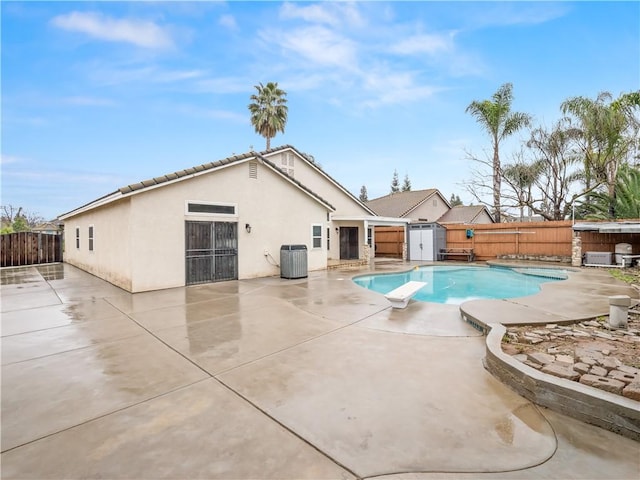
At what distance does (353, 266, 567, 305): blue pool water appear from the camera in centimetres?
1035

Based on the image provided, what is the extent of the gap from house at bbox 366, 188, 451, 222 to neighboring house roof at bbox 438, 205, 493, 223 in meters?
0.50

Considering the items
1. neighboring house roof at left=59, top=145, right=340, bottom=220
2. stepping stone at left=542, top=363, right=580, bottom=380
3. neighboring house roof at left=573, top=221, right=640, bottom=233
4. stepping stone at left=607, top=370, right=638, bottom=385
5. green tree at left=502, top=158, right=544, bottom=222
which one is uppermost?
green tree at left=502, top=158, right=544, bottom=222

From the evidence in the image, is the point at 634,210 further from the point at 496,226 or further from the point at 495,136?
the point at 495,136

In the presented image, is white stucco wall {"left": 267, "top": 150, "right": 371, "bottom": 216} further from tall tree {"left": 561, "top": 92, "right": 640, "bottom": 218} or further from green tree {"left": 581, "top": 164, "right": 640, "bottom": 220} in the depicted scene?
tall tree {"left": 561, "top": 92, "right": 640, "bottom": 218}

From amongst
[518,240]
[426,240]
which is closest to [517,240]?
[518,240]

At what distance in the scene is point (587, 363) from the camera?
3.64 metres

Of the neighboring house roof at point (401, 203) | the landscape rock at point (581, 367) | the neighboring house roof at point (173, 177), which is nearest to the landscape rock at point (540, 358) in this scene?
the landscape rock at point (581, 367)

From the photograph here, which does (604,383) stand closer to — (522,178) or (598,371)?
(598,371)

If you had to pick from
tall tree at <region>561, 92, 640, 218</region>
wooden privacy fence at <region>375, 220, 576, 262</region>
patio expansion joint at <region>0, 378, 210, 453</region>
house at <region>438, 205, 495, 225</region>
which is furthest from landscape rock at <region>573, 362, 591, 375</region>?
house at <region>438, 205, 495, 225</region>

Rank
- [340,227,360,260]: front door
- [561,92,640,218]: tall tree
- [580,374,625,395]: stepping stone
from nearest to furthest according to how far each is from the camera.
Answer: [580,374,625,395]: stepping stone
[561,92,640,218]: tall tree
[340,227,360,260]: front door

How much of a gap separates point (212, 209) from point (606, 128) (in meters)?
23.4

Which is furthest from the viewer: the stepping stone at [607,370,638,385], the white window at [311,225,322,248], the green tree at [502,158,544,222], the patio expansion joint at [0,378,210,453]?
the green tree at [502,158,544,222]

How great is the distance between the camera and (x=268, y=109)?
1168 inches

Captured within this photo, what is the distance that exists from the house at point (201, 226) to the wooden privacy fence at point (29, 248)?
5.31 metres
